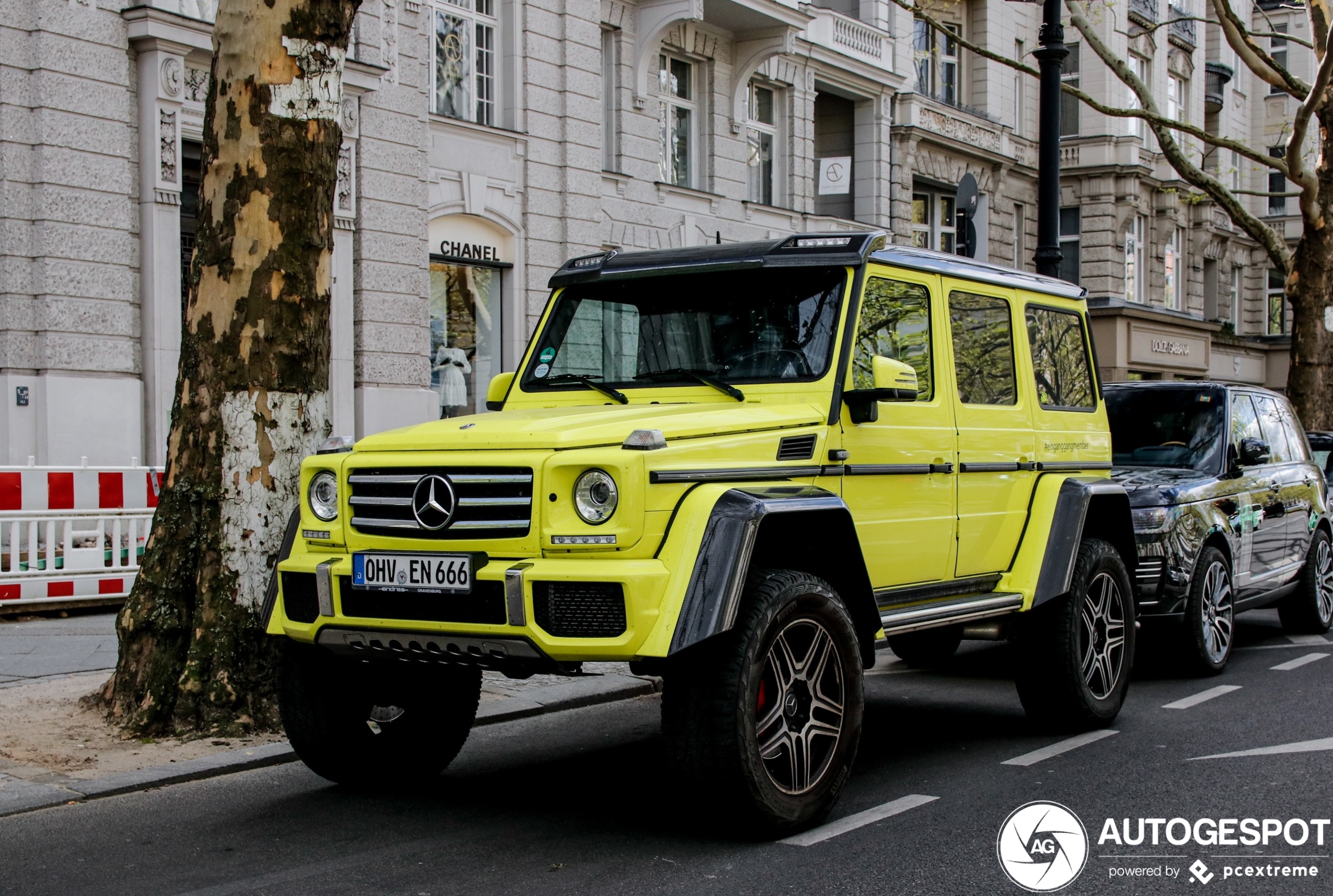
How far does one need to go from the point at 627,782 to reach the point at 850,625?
4.71 ft

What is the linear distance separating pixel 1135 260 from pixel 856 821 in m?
35.5

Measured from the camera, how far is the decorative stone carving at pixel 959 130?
98.2ft

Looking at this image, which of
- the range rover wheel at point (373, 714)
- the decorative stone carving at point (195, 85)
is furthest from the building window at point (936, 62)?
the range rover wheel at point (373, 714)

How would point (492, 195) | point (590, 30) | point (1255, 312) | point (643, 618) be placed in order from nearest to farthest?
→ 1. point (643, 618)
2. point (492, 195)
3. point (590, 30)
4. point (1255, 312)

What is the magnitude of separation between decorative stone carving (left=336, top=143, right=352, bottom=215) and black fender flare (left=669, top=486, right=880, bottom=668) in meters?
12.4

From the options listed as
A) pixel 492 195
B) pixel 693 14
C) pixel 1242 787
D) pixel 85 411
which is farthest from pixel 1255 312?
pixel 1242 787

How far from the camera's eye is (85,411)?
14.5m

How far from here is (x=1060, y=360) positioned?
7.78m

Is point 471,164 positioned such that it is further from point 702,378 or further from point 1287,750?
point 1287,750

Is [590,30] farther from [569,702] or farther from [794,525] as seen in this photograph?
[794,525]

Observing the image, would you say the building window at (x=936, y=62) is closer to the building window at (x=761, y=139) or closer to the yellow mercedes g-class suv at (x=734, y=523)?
the building window at (x=761, y=139)

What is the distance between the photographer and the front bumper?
4824 mm

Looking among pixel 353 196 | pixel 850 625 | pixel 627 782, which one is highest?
pixel 353 196

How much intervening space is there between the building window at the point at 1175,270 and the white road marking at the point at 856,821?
36.2m
